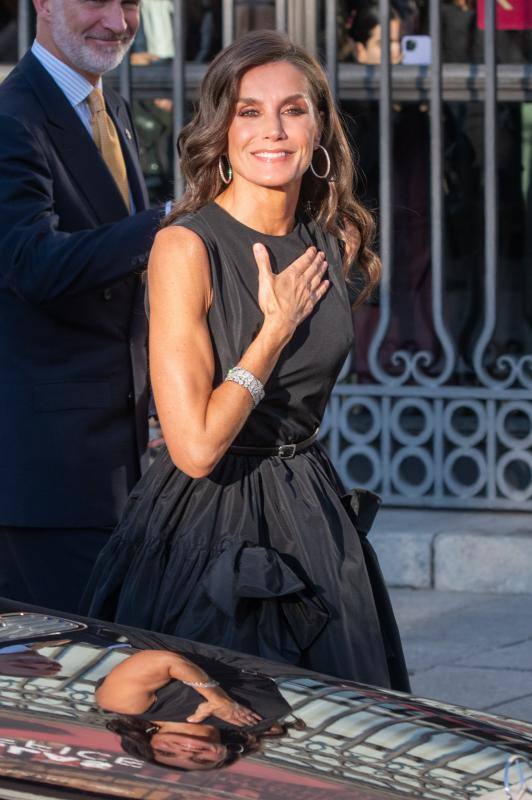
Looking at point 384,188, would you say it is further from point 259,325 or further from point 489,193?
point 259,325

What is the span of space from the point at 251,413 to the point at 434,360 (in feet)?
11.8

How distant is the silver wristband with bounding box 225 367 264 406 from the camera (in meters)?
2.87

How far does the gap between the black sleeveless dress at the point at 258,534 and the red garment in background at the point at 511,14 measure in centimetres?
353

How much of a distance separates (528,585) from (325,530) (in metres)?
3.13

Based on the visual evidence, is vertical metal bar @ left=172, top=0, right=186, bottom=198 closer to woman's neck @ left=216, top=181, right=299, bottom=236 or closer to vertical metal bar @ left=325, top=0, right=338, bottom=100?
vertical metal bar @ left=325, top=0, right=338, bottom=100

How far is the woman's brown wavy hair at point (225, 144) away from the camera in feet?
10.2

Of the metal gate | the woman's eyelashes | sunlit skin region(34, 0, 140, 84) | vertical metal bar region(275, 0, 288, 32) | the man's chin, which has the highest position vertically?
vertical metal bar region(275, 0, 288, 32)

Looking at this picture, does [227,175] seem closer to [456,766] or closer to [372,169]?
[456,766]

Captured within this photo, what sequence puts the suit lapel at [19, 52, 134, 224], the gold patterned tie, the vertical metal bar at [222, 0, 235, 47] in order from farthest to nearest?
the vertical metal bar at [222, 0, 235, 47] < the gold patterned tie < the suit lapel at [19, 52, 134, 224]

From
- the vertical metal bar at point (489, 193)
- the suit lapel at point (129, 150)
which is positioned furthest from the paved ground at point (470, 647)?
the suit lapel at point (129, 150)

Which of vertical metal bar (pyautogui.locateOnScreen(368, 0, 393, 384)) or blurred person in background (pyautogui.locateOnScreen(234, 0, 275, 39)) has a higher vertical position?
blurred person in background (pyautogui.locateOnScreen(234, 0, 275, 39))

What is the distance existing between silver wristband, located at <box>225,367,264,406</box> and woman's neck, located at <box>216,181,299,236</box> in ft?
1.21

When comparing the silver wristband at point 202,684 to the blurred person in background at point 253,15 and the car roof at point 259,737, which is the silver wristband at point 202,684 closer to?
the car roof at point 259,737

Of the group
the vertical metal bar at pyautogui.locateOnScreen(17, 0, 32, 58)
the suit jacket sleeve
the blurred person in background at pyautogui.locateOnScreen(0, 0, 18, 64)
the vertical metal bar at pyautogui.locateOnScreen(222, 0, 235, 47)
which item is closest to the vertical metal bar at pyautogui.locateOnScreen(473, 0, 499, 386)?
the vertical metal bar at pyautogui.locateOnScreen(222, 0, 235, 47)
